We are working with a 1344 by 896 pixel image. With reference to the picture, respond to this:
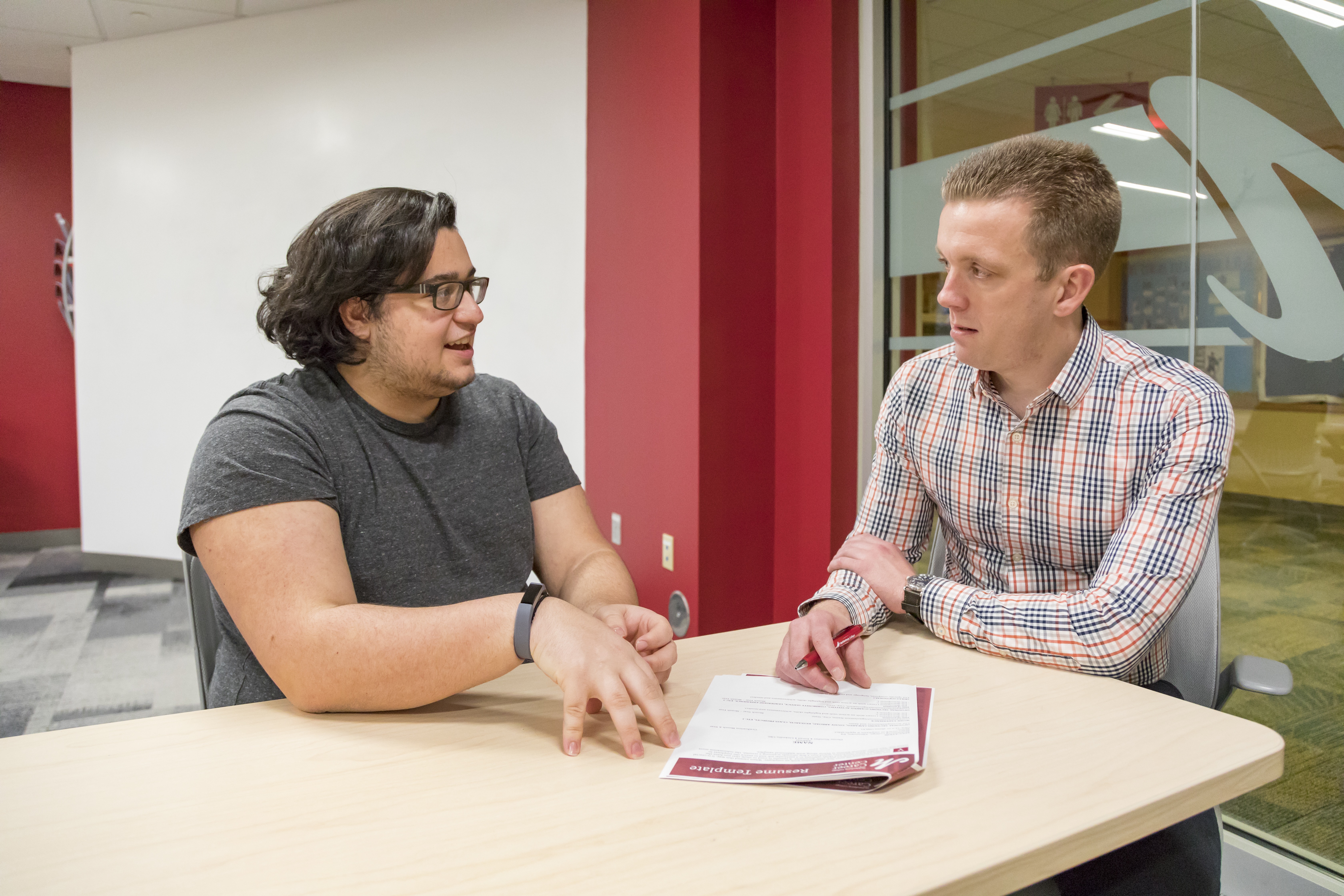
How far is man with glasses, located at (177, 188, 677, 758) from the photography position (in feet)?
3.17

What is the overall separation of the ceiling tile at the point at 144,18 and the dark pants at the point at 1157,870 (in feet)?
17.2

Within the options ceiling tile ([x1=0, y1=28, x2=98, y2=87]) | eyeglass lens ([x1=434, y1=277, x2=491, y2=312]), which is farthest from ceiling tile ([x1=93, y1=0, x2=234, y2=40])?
eyeglass lens ([x1=434, y1=277, x2=491, y2=312])

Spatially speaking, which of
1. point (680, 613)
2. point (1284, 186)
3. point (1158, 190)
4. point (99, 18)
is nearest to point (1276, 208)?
point (1284, 186)

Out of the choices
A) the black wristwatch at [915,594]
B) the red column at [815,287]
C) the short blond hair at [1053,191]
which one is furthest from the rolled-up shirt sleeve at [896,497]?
the red column at [815,287]

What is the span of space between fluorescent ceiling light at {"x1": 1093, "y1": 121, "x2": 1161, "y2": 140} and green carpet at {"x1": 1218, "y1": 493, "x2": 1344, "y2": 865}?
2.82 feet

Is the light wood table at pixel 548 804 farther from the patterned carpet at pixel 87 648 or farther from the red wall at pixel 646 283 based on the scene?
the red wall at pixel 646 283

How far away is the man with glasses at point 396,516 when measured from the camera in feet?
3.17

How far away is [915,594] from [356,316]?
0.99 metres

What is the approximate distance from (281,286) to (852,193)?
1.96m

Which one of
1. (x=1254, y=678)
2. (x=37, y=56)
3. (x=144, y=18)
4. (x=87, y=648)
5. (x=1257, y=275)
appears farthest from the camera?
(x=37, y=56)

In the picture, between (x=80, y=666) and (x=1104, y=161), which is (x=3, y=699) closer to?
(x=80, y=666)

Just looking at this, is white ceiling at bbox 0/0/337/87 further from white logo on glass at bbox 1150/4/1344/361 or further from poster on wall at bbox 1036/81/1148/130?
white logo on glass at bbox 1150/4/1344/361

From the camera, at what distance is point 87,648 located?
371cm

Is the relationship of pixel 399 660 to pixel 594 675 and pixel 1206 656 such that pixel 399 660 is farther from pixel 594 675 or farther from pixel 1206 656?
pixel 1206 656
